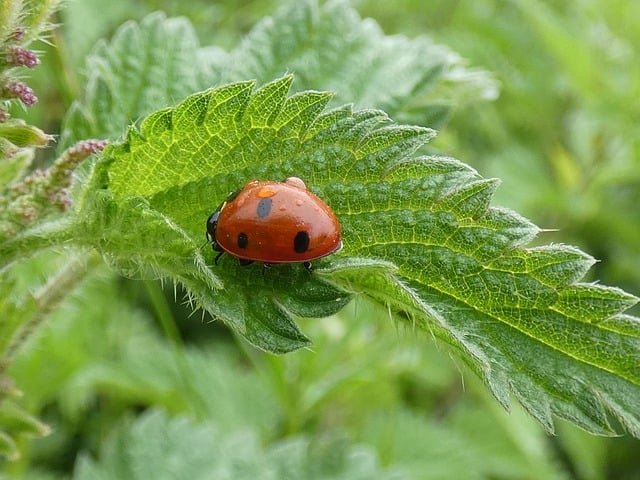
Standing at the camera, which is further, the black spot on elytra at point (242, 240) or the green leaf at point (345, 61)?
the green leaf at point (345, 61)

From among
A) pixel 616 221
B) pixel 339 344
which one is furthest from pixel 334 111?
pixel 616 221

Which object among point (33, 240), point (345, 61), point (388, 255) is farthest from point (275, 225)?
point (345, 61)

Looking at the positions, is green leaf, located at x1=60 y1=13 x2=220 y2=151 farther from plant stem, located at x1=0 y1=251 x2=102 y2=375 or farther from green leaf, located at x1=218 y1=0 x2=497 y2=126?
plant stem, located at x1=0 y1=251 x2=102 y2=375

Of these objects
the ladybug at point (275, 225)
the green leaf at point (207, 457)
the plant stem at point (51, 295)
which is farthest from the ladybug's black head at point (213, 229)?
the green leaf at point (207, 457)

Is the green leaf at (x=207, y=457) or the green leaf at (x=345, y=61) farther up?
the green leaf at (x=345, y=61)

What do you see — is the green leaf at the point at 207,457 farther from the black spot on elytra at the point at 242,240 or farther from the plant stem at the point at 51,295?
the black spot on elytra at the point at 242,240

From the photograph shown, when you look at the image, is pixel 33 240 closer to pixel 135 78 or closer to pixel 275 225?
pixel 275 225

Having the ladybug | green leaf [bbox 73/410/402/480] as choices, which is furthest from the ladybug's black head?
green leaf [bbox 73/410/402/480]
